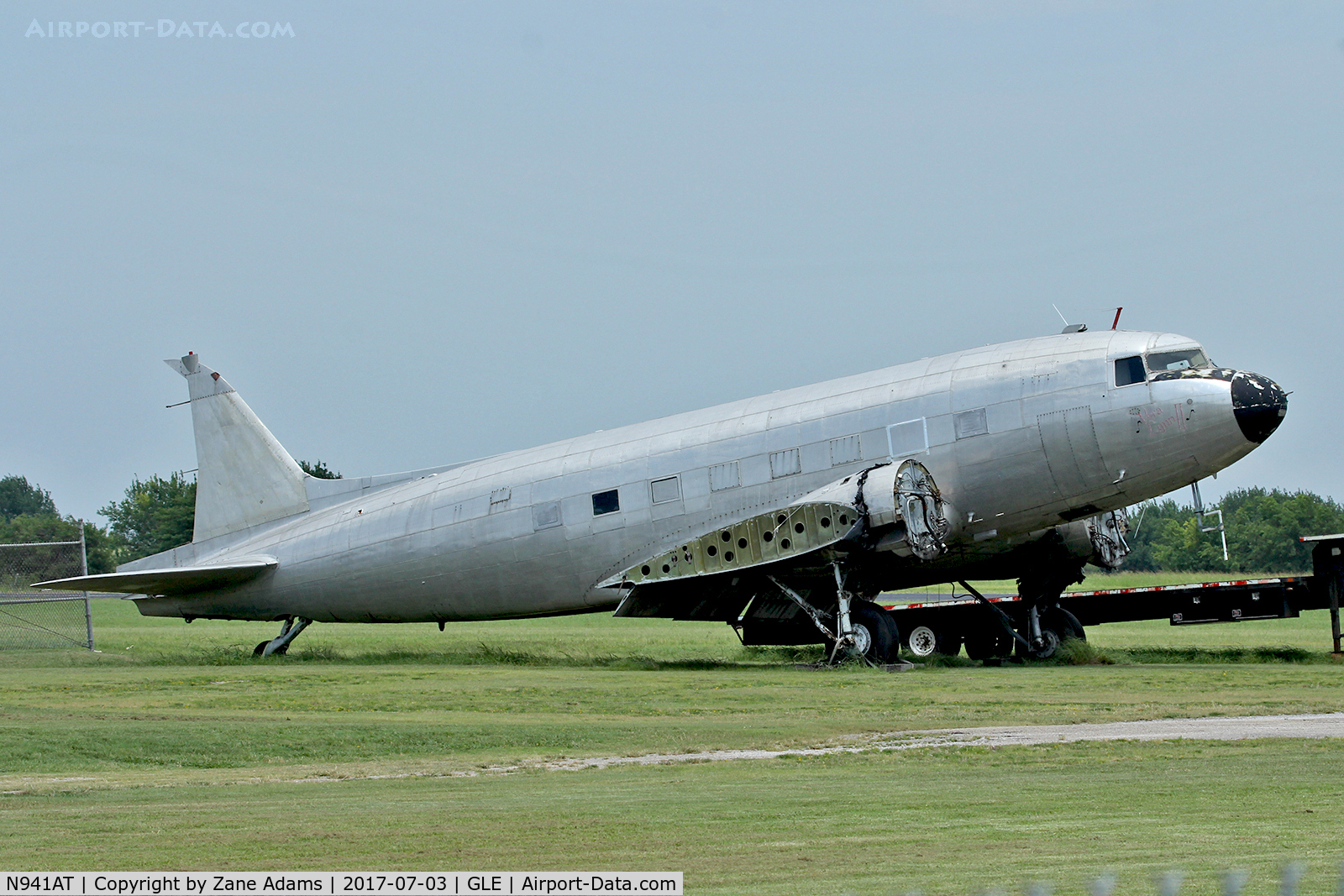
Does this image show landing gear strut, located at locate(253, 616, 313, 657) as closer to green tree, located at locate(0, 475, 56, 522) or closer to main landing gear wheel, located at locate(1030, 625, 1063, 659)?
main landing gear wheel, located at locate(1030, 625, 1063, 659)

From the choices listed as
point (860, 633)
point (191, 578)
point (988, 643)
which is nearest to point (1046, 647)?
point (988, 643)

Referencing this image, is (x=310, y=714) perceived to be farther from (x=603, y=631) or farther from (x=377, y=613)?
(x=603, y=631)

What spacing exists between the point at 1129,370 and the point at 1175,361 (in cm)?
84

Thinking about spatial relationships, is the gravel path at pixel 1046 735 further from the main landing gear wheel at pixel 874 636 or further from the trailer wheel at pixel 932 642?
the trailer wheel at pixel 932 642

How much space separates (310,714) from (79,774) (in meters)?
6.10

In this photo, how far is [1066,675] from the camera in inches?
1019

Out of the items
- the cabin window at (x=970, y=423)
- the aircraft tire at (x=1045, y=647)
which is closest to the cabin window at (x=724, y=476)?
the cabin window at (x=970, y=423)

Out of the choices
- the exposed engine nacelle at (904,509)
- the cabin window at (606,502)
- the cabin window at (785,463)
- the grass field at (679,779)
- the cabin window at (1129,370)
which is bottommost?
the grass field at (679,779)

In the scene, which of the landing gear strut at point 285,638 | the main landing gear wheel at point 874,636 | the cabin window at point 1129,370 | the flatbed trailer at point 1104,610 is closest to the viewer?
the cabin window at point 1129,370

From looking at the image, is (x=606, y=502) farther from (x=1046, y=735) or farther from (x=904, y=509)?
(x=1046, y=735)

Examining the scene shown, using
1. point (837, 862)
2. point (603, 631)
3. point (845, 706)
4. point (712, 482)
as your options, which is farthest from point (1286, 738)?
point (603, 631)

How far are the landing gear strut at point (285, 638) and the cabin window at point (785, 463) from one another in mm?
12827

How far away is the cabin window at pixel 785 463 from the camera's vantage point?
29.0m

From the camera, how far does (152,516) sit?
450ft
